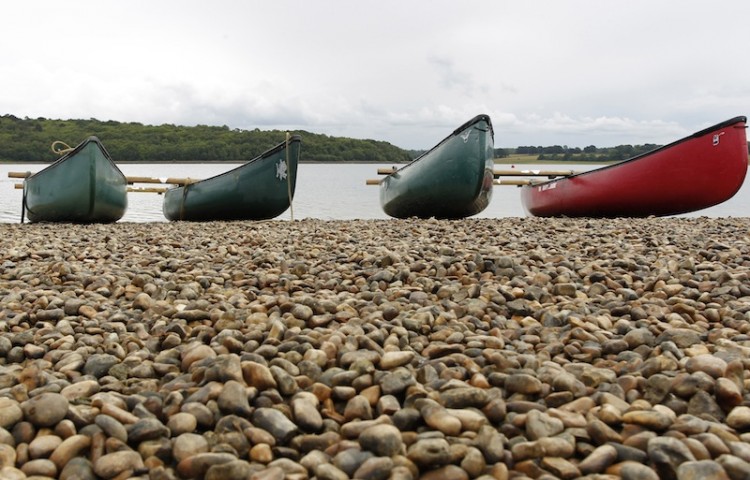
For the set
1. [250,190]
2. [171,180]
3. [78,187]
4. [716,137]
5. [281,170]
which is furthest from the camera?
[171,180]

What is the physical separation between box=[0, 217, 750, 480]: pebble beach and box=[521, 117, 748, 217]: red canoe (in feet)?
25.3

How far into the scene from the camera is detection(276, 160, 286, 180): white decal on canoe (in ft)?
45.4

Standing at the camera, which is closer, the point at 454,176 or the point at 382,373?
the point at 382,373

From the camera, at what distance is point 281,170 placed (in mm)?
13891

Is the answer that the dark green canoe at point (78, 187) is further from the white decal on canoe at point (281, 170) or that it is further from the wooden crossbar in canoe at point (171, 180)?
the white decal on canoe at point (281, 170)

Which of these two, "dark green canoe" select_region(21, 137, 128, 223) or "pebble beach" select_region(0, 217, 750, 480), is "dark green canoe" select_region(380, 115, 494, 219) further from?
"pebble beach" select_region(0, 217, 750, 480)

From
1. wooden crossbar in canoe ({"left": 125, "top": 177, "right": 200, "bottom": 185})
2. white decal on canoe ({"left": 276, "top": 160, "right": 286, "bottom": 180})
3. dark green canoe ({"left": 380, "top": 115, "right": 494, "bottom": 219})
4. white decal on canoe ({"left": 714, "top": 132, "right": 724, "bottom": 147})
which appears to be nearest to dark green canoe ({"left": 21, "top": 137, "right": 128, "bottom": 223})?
wooden crossbar in canoe ({"left": 125, "top": 177, "right": 200, "bottom": 185})

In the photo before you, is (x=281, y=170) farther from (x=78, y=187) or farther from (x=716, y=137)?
(x=716, y=137)

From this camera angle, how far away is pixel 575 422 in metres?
2.30

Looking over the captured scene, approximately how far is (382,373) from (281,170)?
11597 millimetres

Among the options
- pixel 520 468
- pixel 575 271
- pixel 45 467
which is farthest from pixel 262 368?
pixel 575 271

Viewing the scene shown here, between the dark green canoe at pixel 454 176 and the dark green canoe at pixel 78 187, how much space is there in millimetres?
6483

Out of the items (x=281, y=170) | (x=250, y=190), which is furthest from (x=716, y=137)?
(x=250, y=190)

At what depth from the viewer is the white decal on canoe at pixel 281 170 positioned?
13.8 metres
